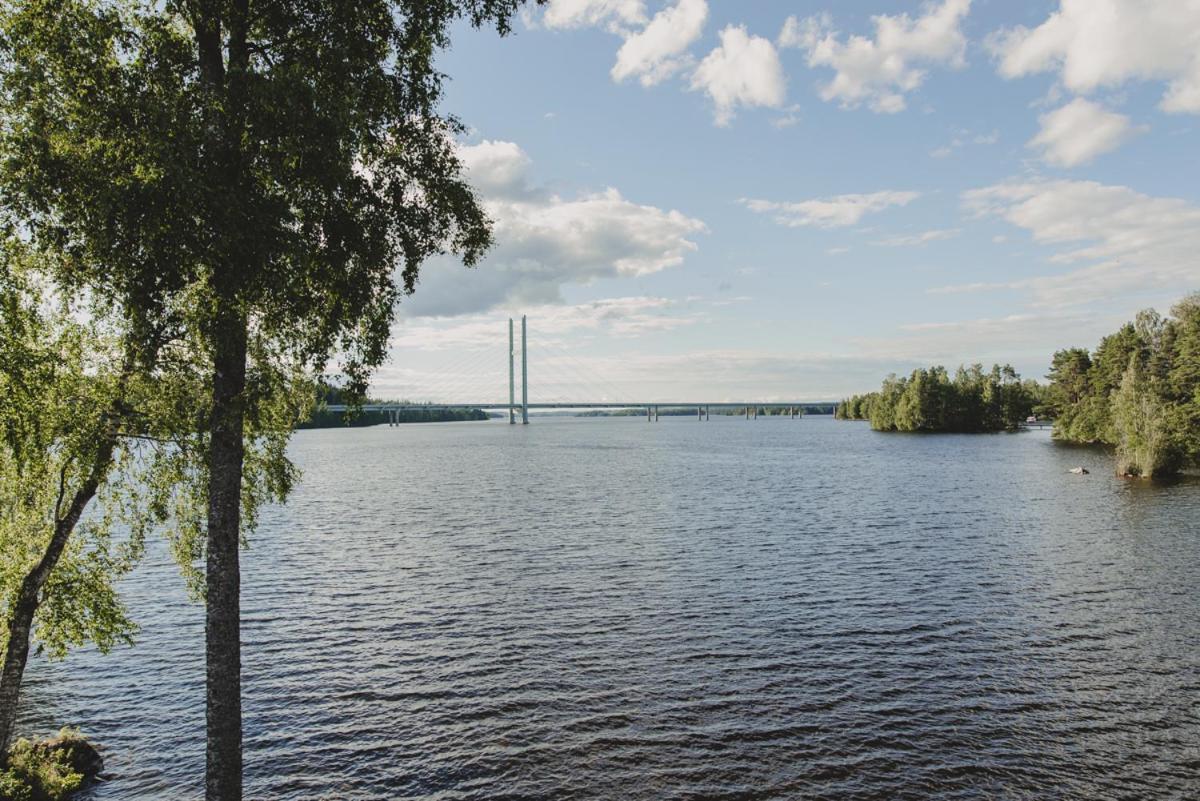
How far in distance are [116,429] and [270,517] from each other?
4567 centimetres

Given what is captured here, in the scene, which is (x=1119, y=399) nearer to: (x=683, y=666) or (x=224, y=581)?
(x=683, y=666)

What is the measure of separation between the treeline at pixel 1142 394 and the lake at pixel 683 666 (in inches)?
1218

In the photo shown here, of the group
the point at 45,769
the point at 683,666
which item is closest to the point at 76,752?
the point at 45,769

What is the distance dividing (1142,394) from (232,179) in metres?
90.7

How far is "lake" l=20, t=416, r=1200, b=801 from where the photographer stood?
57.1 feet

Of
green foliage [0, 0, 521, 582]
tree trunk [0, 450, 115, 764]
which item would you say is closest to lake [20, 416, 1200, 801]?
tree trunk [0, 450, 115, 764]

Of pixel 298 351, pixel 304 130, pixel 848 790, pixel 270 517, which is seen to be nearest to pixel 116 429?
pixel 298 351

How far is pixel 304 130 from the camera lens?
11219 mm

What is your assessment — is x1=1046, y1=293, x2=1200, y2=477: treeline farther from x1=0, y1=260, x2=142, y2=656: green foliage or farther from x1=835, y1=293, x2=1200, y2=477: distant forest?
x1=0, y1=260, x2=142, y2=656: green foliage

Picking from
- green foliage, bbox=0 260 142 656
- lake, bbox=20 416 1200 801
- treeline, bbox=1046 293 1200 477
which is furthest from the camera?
treeline, bbox=1046 293 1200 477

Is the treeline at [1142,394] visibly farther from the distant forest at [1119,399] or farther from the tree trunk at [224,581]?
the tree trunk at [224,581]

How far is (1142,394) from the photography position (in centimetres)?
7438

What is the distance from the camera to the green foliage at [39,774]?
618 inches

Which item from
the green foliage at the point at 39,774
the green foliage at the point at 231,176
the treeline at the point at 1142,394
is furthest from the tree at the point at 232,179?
the treeline at the point at 1142,394
